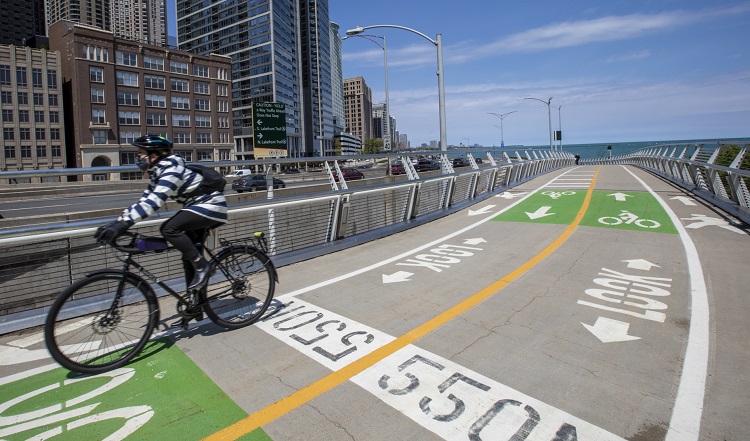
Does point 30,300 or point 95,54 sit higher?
point 95,54

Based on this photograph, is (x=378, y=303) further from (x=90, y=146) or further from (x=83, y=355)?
(x=90, y=146)

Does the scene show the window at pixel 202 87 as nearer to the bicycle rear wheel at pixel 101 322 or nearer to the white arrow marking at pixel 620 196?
the white arrow marking at pixel 620 196

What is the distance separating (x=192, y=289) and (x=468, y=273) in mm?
3903

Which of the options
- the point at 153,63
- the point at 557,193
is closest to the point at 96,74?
the point at 153,63

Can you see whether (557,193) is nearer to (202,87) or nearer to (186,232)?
(186,232)

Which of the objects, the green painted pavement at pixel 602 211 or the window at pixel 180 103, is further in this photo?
the window at pixel 180 103

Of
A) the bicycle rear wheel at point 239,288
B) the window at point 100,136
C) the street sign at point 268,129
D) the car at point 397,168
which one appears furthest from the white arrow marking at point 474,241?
the window at point 100,136

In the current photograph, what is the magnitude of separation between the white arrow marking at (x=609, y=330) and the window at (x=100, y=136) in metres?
91.9

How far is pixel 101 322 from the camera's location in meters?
4.01

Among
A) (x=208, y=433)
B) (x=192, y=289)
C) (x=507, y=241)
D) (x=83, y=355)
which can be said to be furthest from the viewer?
(x=507, y=241)

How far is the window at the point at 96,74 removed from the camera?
79562 millimetres

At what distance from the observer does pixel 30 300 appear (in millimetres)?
5266

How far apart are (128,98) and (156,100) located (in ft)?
16.4

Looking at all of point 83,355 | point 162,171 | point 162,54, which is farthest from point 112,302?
point 162,54
